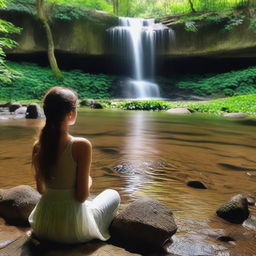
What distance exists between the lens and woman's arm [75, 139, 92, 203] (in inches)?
81.0

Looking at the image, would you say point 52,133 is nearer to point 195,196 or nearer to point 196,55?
point 195,196

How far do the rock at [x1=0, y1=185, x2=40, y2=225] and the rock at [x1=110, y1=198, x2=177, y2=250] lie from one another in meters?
0.71

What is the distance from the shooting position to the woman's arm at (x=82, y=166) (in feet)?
6.75

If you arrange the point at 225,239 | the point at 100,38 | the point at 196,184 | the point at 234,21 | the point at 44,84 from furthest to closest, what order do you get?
1. the point at 100,38
2. the point at 234,21
3. the point at 44,84
4. the point at 196,184
5. the point at 225,239

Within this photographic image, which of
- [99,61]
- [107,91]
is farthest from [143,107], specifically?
[99,61]

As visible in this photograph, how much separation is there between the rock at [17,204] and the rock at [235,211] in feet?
5.21

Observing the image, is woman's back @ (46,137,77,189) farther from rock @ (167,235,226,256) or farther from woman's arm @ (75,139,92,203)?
rock @ (167,235,226,256)

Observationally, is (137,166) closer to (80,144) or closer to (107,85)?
(80,144)

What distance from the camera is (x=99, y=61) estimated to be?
86.3 feet

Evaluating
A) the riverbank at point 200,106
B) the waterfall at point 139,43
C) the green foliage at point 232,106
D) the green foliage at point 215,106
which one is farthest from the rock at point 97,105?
the waterfall at point 139,43

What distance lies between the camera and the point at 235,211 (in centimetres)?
277

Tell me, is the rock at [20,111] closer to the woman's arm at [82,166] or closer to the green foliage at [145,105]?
the green foliage at [145,105]

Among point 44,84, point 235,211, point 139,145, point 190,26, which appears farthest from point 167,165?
point 190,26

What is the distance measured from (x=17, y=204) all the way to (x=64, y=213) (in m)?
0.69
